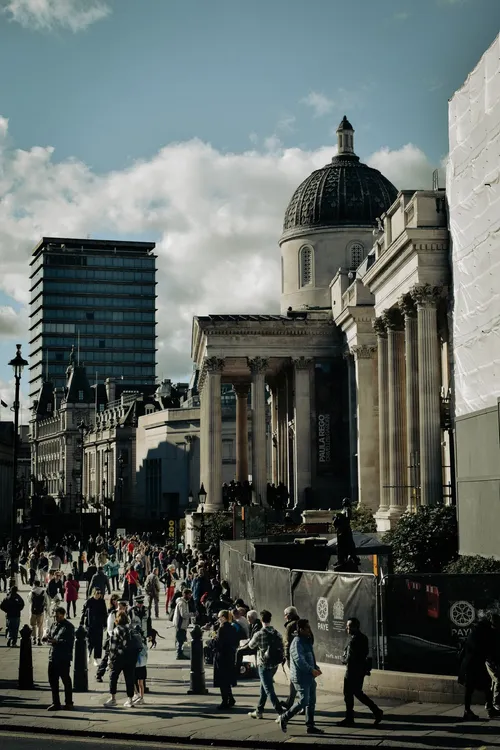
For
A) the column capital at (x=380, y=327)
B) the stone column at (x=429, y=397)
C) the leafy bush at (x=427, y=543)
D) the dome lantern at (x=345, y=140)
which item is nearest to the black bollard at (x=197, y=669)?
the leafy bush at (x=427, y=543)

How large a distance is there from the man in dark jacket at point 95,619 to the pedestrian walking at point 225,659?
612cm

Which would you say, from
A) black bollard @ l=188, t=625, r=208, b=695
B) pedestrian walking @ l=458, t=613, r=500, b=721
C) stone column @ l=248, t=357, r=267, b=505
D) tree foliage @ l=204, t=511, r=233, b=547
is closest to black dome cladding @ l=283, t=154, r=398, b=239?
stone column @ l=248, t=357, r=267, b=505

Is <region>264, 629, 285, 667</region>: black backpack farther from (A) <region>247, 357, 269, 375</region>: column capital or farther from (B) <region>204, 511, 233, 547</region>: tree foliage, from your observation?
(A) <region>247, 357, 269, 375</region>: column capital

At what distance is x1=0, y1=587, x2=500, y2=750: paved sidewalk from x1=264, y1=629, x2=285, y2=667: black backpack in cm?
98

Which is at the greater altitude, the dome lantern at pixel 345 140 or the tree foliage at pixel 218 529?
the dome lantern at pixel 345 140

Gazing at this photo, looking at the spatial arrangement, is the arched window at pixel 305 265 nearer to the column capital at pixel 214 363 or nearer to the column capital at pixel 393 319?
the column capital at pixel 214 363

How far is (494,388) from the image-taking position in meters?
35.6

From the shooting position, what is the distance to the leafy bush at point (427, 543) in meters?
39.3

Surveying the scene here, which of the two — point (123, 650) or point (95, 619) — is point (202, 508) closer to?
point (95, 619)

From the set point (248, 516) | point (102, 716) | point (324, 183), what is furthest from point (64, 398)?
point (102, 716)

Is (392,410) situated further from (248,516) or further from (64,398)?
(64,398)

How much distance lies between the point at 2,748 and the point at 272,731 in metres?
4.20

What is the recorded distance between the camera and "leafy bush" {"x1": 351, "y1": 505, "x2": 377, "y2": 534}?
5688 centimetres

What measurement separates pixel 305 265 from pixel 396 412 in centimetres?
3357
